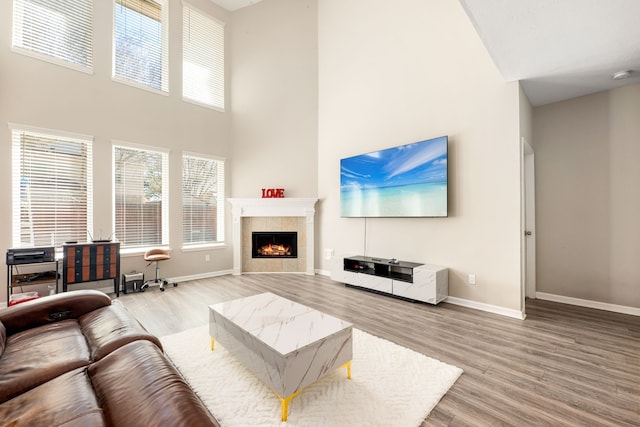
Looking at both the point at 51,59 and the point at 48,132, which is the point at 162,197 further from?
the point at 51,59

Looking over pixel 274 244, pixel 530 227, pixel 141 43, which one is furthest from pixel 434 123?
pixel 141 43

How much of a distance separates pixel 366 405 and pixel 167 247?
4538 millimetres

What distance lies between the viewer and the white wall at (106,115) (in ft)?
12.3

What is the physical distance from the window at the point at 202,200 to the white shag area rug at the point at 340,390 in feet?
10.7

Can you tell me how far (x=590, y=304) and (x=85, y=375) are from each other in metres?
5.15

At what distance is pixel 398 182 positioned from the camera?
13.8 feet

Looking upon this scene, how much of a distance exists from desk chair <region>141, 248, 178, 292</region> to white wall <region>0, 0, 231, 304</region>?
19 centimetres

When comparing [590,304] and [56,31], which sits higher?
[56,31]

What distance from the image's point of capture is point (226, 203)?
19.1 ft

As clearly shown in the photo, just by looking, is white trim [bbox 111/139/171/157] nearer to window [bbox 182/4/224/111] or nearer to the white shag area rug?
window [bbox 182/4/224/111]

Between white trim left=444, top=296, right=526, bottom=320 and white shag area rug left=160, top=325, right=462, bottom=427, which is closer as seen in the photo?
white shag area rug left=160, top=325, right=462, bottom=427

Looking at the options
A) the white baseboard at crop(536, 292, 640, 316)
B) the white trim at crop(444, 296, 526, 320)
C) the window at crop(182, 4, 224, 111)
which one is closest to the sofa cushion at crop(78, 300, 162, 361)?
the white trim at crop(444, 296, 526, 320)

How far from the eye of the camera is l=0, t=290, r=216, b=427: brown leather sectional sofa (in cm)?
105

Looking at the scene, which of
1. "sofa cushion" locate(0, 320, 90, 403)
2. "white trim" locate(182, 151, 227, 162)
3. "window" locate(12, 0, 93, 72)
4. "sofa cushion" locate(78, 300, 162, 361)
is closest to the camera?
"sofa cushion" locate(0, 320, 90, 403)
